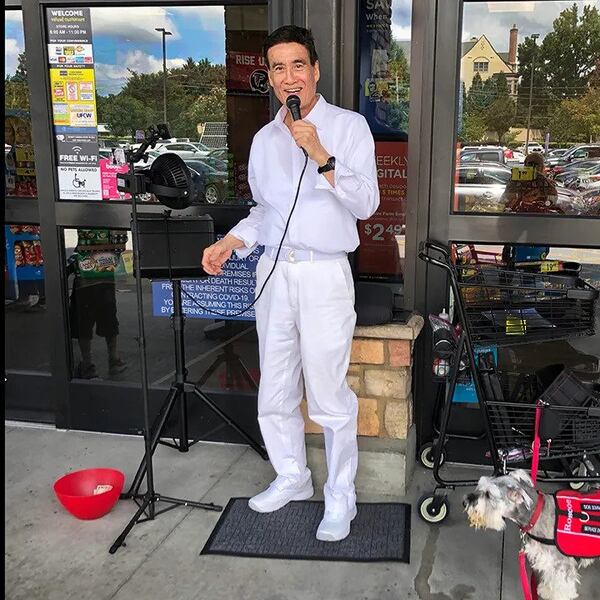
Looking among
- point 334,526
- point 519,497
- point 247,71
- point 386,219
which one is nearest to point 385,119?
point 386,219

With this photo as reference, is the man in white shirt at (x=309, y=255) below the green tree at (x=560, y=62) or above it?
below

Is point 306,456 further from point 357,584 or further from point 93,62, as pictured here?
point 93,62

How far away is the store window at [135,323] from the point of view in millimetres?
3766

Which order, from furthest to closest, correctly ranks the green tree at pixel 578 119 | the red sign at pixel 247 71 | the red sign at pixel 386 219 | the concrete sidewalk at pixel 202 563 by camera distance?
the red sign at pixel 386 219
the red sign at pixel 247 71
the green tree at pixel 578 119
the concrete sidewalk at pixel 202 563

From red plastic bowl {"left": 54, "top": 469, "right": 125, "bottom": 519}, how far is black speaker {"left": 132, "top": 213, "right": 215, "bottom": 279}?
0.92 m

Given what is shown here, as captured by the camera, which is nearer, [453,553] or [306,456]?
[453,553]

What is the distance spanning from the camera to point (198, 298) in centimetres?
378

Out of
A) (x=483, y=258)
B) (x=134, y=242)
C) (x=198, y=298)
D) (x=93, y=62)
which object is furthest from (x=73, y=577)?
(x=93, y=62)

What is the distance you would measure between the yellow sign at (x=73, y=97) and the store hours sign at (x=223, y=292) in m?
0.95

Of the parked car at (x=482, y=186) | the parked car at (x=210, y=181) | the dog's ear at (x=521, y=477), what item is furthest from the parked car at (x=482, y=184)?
the dog's ear at (x=521, y=477)

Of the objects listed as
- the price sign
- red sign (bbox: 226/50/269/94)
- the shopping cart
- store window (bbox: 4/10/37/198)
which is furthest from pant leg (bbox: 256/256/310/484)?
store window (bbox: 4/10/37/198)

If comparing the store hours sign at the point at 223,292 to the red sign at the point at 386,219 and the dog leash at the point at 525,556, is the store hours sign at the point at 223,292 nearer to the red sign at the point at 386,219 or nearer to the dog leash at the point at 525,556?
the red sign at the point at 386,219

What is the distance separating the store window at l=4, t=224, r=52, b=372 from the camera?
3986mm

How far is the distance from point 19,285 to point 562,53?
3.11m
